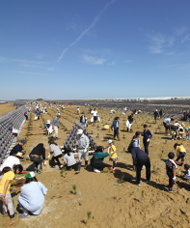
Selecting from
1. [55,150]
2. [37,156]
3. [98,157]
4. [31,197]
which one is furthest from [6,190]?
[98,157]

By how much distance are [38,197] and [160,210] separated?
3.47 meters

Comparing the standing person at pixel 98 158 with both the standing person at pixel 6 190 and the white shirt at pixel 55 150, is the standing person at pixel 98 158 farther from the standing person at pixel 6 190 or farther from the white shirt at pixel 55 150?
the standing person at pixel 6 190

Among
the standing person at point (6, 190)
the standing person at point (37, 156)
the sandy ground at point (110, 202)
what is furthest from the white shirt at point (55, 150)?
the standing person at point (6, 190)

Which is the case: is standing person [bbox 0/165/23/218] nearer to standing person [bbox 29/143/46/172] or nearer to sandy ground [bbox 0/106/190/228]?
sandy ground [bbox 0/106/190/228]

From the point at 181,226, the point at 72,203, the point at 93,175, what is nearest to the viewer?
the point at 181,226

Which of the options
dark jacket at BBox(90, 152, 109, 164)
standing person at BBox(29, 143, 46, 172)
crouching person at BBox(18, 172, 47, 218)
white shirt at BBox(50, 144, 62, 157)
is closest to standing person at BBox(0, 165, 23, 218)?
crouching person at BBox(18, 172, 47, 218)

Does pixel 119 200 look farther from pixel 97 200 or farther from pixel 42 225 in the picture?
pixel 42 225

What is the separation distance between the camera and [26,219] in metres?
4.09

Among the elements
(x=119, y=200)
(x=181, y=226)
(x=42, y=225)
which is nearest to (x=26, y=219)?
(x=42, y=225)

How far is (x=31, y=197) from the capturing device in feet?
13.3

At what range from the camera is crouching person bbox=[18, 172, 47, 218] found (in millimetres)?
4039

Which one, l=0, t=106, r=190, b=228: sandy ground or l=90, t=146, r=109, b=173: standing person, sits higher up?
l=90, t=146, r=109, b=173: standing person

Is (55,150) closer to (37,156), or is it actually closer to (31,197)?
(37,156)

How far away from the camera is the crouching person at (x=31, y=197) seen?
4.04 metres
